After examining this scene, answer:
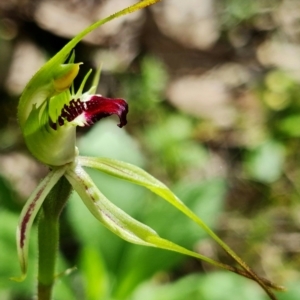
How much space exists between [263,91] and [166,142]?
2.96 ft

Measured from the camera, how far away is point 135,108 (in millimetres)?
3113

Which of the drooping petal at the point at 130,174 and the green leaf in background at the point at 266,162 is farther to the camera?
the green leaf in background at the point at 266,162

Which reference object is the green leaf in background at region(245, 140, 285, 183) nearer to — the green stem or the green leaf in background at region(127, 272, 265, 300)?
the green leaf in background at region(127, 272, 265, 300)

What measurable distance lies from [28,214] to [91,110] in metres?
0.26

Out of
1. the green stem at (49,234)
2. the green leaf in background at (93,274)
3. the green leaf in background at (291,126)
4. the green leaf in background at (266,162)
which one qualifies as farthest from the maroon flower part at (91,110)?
the green leaf in background at (291,126)

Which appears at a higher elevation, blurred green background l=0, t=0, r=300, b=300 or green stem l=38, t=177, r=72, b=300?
green stem l=38, t=177, r=72, b=300

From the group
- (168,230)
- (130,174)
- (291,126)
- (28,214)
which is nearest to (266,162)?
→ (291,126)

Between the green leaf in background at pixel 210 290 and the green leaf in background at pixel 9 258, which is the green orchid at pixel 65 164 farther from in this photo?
the green leaf in background at pixel 210 290

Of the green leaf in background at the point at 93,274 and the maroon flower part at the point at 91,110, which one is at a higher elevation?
the maroon flower part at the point at 91,110

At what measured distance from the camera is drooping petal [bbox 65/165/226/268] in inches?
44.7

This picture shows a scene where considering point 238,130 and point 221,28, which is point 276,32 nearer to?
point 221,28

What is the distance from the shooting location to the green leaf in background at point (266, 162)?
2.98m

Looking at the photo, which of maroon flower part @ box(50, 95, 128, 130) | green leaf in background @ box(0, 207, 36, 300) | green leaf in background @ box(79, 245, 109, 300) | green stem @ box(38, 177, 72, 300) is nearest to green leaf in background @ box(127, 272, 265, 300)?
green leaf in background @ box(79, 245, 109, 300)

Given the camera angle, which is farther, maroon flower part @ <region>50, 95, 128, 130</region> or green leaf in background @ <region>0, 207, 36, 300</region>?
green leaf in background @ <region>0, 207, 36, 300</region>
